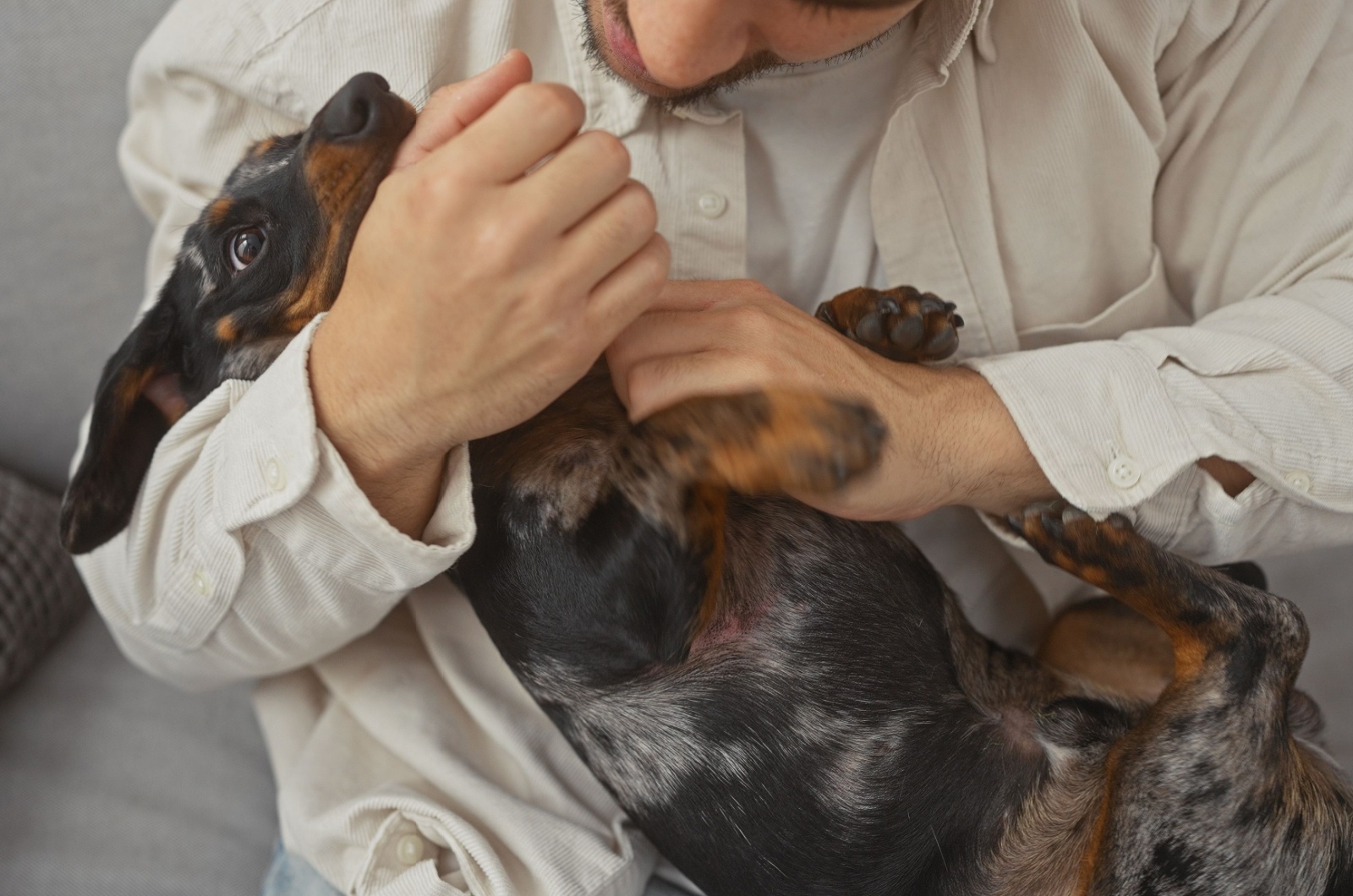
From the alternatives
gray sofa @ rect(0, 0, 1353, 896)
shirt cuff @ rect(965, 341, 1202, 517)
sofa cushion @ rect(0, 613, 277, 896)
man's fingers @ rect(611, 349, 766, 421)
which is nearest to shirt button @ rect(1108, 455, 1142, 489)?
shirt cuff @ rect(965, 341, 1202, 517)

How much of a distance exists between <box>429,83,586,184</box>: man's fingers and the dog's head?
33 cm

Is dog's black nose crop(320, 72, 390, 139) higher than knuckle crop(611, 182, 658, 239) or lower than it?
higher

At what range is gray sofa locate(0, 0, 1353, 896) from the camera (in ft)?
7.14

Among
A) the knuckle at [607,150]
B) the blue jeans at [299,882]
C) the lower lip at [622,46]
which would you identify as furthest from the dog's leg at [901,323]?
the blue jeans at [299,882]

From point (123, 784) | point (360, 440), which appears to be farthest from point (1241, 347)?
point (123, 784)

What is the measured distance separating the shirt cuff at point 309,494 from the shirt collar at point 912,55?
603 millimetres

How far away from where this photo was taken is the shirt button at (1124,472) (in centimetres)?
154

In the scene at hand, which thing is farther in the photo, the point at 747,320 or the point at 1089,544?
the point at 1089,544

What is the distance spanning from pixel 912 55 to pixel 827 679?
1000mm

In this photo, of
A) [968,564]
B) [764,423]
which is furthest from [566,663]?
[968,564]

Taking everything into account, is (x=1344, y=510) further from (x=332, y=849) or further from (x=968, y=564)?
(x=332, y=849)

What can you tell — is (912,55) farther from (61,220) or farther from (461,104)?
(61,220)

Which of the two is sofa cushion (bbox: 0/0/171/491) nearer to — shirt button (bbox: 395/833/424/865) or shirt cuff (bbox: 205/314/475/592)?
shirt cuff (bbox: 205/314/475/592)

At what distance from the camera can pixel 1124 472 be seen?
60.6 inches
